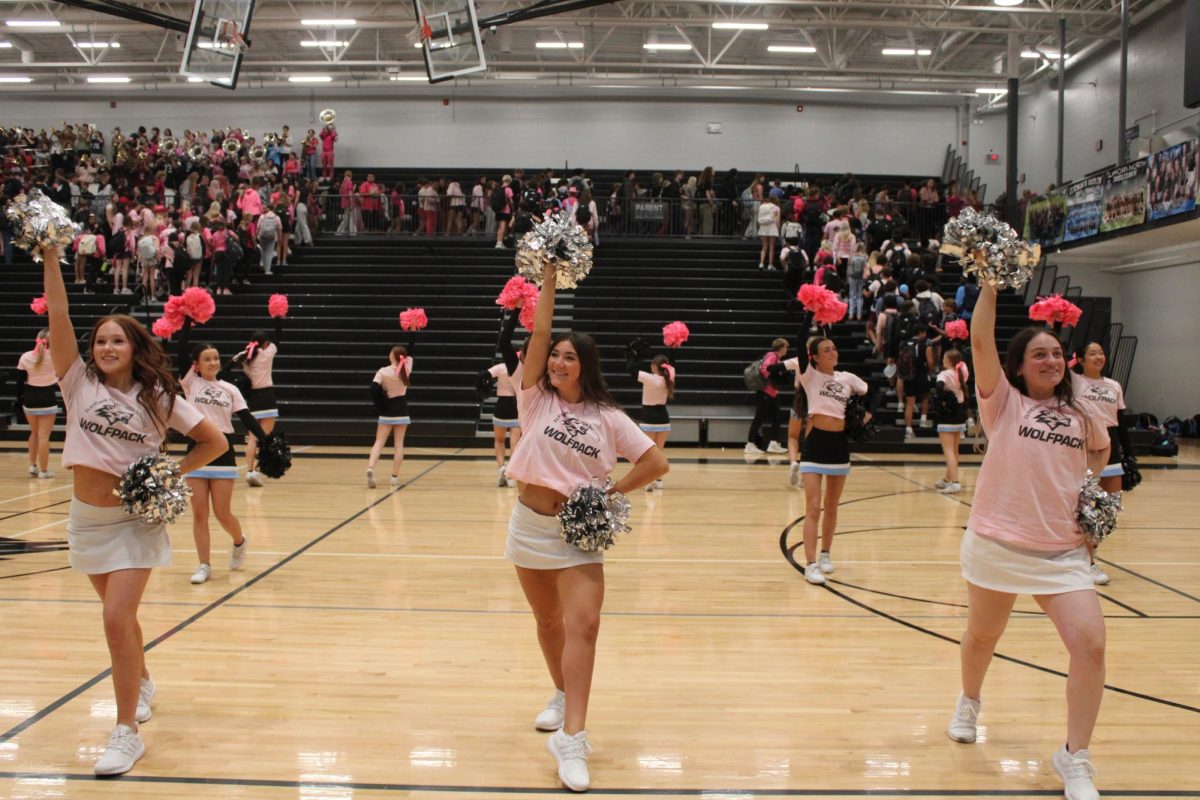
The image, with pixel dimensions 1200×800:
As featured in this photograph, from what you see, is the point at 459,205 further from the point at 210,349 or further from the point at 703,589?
the point at 703,589

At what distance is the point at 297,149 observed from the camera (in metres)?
24.0

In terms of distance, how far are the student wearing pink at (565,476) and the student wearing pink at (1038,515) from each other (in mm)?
1123

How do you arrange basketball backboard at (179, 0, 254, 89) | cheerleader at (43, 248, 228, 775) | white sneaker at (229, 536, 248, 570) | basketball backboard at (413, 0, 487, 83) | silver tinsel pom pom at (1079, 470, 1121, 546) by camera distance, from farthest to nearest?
basketball backboard at (413, 0, 487, 83) → basketball backboard at (179, 0, 254, 89) → white sneaker at (229, 536, 248, 570) → cheerleader at (43, 248, 228, 775) → silver tinsel pom pom at (1079, 470, 1121, 546)

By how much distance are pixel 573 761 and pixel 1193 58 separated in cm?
891

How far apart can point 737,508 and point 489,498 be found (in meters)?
2.42

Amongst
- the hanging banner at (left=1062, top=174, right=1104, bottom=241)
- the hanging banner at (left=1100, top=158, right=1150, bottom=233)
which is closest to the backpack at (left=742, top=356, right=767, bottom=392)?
the hanging banner at (left=1100, top=158, right=1150, bottom=233)

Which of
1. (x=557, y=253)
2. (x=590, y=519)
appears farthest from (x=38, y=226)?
(x=590, y=519)

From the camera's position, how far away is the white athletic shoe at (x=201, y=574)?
5.94 m

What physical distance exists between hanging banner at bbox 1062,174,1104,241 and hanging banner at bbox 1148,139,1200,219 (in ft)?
5.59

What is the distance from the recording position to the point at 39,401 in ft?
33.6

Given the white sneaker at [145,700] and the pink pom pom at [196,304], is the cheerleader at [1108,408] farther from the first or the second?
the pink pom pom at [196,304]

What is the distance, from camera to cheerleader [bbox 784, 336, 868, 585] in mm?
5934

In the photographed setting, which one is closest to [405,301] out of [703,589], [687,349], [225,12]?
[687,349]

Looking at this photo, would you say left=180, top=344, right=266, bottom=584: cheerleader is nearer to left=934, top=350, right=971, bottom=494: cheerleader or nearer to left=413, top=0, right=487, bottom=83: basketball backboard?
left=413, top=0, right=487, bottom=83: basketball backboard
